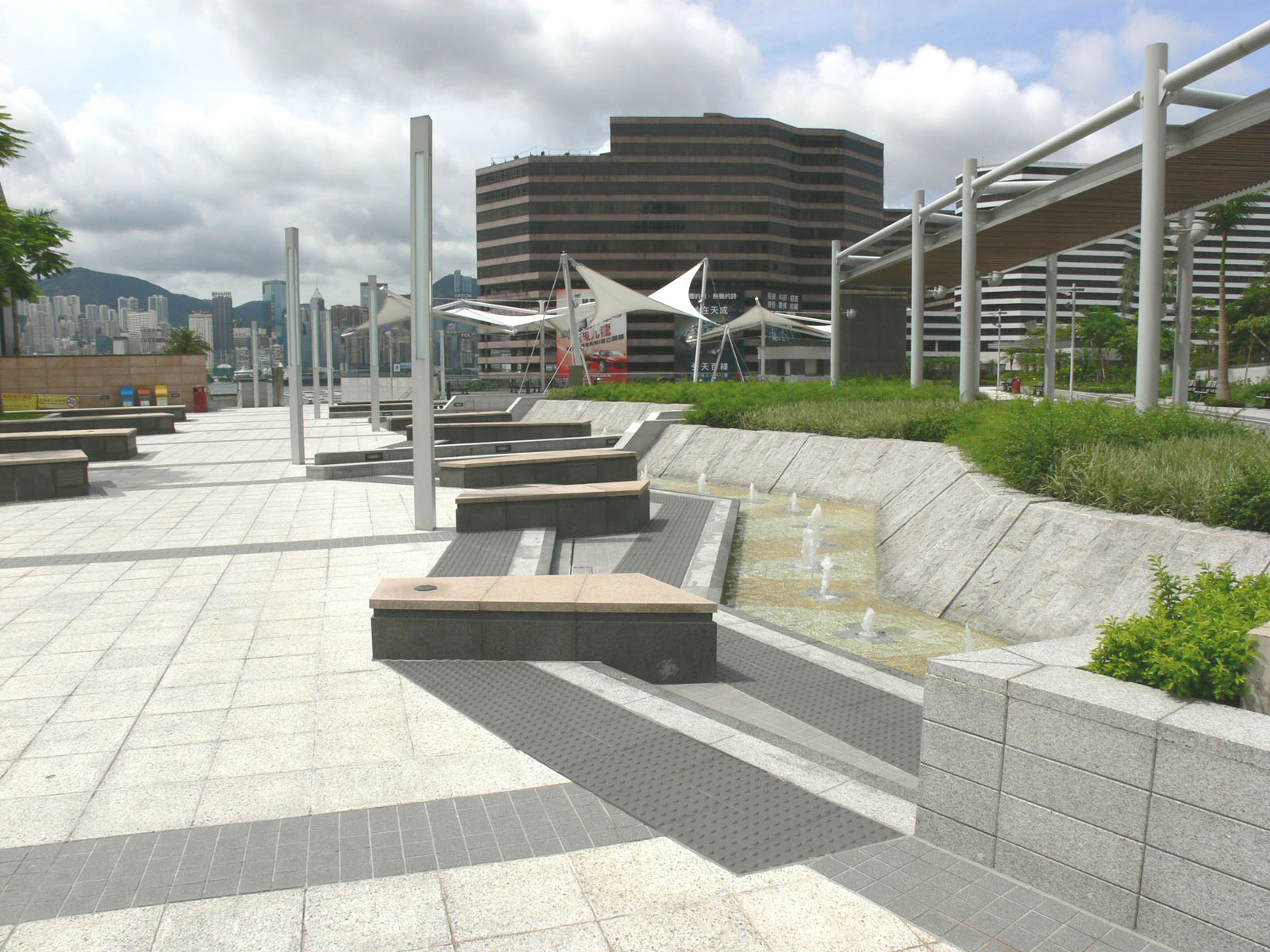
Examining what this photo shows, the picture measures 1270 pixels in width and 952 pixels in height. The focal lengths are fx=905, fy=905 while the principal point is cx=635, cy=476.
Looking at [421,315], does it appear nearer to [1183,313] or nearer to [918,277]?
[918,277]

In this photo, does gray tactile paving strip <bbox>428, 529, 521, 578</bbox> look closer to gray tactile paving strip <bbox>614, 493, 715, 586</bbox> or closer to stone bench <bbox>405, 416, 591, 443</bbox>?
gray tactile paving strip <bbox>614, 493, 715, 586</bbox>

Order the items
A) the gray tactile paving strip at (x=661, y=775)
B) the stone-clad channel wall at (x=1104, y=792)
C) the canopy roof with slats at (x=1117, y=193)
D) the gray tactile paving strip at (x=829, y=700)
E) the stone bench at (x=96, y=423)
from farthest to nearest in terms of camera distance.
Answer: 1. the stone bench at (x=96, y=423)
2. the canopy roof with slats at (x=1117, y=193)
3. the gray tactile paving strip at (x=829, y=700)
4. the gray tactile paving strip at (x=661, y=775)
5. the stone-clad channel wall at (x=1104, y=792)

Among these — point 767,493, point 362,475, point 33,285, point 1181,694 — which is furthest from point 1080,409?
point 33,285

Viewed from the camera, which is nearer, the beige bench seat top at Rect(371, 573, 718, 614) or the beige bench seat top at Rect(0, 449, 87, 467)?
the beige bench seat top at Rect(371, 573, 718, 614)

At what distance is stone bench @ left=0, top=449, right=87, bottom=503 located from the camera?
1372 cm

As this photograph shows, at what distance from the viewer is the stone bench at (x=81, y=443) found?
1939 centimetres

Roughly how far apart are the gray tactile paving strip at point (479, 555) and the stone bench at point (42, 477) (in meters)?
7.81

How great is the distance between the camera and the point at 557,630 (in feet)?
18.9

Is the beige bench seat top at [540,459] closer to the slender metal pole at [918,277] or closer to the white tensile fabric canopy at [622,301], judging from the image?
the slender metal pole at [918,277]

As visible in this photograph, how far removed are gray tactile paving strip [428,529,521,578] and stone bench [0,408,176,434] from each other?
18.0 metres

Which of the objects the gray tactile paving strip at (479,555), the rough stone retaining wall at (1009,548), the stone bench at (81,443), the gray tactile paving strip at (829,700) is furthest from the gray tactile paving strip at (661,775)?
the stone bench at (81,443)

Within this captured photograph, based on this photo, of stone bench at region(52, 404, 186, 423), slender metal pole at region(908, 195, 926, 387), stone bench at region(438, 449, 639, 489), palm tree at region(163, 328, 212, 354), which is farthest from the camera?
palm tree at region(163, 328, 212, 354)

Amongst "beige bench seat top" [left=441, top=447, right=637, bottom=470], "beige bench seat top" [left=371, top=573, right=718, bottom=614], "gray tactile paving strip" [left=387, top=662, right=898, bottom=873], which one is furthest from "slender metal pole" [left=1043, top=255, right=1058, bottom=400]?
"gray tactile paving strip" [left=387, top=662, right=898, bottom=873]

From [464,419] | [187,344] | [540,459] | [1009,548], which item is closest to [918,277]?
[540,459]
